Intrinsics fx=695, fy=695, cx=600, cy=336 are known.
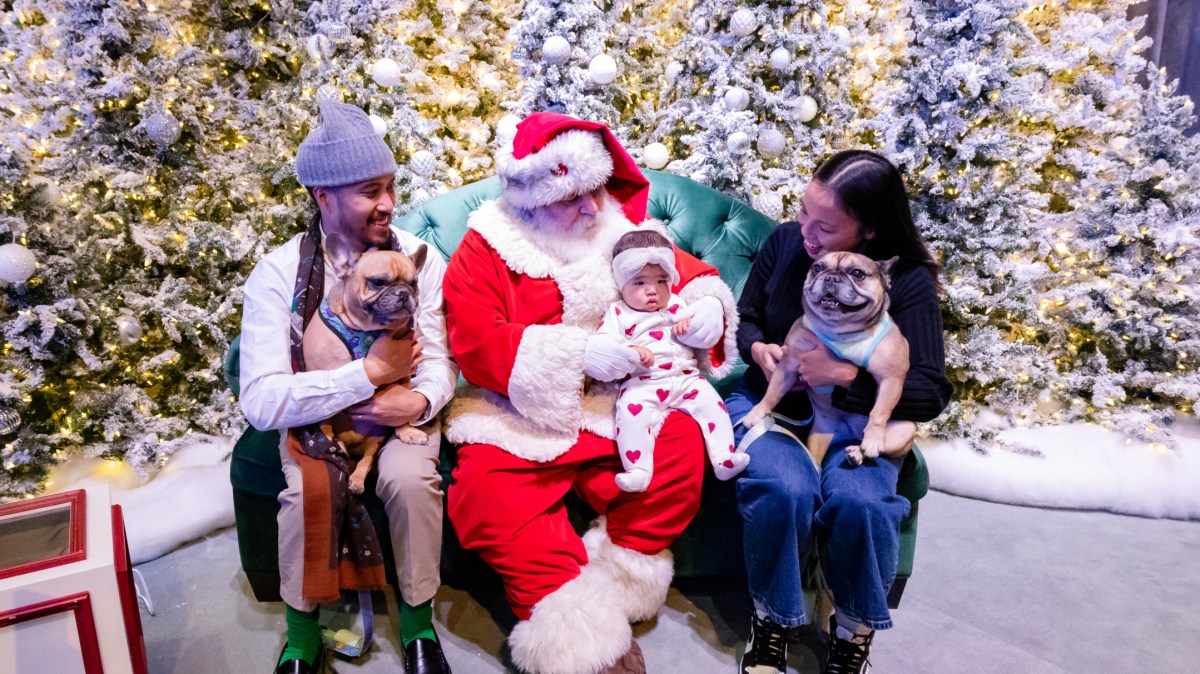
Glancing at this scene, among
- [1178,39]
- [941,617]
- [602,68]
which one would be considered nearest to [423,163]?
[602,68]

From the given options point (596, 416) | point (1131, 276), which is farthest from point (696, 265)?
point (1131, 276)

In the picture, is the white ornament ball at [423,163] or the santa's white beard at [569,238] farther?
the white ornament ball at [423,163]

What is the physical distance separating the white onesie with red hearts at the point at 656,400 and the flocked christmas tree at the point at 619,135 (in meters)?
1.38

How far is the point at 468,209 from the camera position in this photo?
2793 mm

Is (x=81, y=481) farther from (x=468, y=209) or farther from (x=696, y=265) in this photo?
(x=696, y=265)

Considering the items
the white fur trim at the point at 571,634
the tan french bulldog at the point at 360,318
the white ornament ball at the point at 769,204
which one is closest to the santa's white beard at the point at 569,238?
the tan french bulldog at the point at 360,318

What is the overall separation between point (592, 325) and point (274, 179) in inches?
76.8

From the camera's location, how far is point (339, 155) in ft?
6.24

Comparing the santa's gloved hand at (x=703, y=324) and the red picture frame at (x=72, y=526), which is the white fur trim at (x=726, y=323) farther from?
the red picture frame at (x=72, y=526)

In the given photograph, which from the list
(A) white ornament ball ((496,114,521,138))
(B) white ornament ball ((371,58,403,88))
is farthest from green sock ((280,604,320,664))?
(B) white ornament ball ((371,58,403,88))

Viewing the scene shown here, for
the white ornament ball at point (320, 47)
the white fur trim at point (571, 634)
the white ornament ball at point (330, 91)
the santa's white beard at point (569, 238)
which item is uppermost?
the white ornament ball at point (320, 47)

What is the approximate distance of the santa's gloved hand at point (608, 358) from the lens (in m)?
2.01

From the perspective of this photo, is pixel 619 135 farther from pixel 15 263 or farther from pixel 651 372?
pixel 15 263

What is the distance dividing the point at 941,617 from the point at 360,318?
201 centimetres
